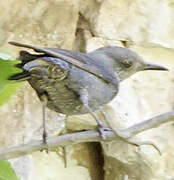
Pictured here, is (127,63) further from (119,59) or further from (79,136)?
(79,136)

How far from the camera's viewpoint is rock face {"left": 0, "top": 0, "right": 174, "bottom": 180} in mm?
1823

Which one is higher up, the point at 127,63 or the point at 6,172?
the point at 6,172

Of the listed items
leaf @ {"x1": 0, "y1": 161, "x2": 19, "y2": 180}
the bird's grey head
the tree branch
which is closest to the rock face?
the bird's grey head

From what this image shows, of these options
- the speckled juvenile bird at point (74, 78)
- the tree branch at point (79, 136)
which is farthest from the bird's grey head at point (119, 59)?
the tree branch at point (79, 136)

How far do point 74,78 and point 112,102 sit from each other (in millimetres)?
537

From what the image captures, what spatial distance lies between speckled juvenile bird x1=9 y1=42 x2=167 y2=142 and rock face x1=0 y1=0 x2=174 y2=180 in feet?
1.38

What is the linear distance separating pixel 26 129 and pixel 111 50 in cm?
48

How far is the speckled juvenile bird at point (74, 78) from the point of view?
1.30m

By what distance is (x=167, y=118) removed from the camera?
1199mm

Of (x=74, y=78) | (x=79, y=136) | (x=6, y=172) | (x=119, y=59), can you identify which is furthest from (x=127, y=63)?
(x=6, y=172)

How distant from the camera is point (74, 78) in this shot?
1364mm

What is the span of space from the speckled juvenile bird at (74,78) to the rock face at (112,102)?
42 centimetres

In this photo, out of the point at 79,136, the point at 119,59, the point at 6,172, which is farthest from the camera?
the point at 119,59

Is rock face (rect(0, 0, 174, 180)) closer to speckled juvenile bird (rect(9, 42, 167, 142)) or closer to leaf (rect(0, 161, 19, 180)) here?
speckled juvenile bird (rect(9, 42, 167, 142))
